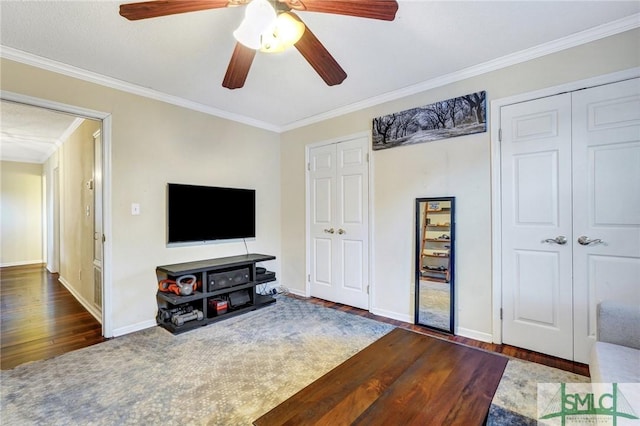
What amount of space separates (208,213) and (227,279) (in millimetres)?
830

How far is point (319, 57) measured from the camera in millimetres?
1784

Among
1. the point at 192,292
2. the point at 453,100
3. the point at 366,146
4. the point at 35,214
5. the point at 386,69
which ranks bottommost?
the point at 192,292

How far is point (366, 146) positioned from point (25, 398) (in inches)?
137

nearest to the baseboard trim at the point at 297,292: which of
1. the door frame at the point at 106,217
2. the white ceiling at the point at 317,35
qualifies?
the door frame at the point at 106,217

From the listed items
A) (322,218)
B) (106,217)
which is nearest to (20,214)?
(106,217)

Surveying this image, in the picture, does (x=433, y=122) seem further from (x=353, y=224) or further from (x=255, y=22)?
(x=255, y=22)

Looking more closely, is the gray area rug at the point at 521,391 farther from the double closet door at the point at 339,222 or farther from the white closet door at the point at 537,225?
the double closet door at the point at 339,222

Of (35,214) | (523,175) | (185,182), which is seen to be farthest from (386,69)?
(35,214)

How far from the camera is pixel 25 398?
177 cm

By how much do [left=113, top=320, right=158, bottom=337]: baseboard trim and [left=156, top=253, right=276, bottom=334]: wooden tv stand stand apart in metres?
0.07

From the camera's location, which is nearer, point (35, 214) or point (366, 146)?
point (366, 146)

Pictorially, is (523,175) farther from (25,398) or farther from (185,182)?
(25,398)

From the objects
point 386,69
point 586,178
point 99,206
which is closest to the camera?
point 586,178

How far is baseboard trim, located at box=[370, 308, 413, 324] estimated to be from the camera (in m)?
3.03
